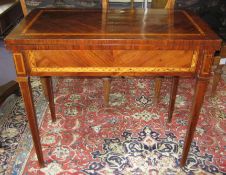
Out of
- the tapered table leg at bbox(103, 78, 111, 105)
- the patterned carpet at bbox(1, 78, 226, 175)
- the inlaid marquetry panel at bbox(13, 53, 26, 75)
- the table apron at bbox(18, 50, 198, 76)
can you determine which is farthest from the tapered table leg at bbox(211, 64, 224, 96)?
the inlaid marquetry panel at bbox(13, 53, 26, 75)

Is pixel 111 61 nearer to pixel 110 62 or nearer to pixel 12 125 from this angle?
pixel 110 62

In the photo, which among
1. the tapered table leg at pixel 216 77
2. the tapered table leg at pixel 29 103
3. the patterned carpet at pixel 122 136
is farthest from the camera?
the tapered table leg at pixel 216 77

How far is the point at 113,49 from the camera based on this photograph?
108 centimetres

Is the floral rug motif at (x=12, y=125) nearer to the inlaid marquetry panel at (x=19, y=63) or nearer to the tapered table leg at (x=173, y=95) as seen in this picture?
the inlaid marquetry panel at (x=19, y=63)

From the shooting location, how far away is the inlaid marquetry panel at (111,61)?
1110 mm

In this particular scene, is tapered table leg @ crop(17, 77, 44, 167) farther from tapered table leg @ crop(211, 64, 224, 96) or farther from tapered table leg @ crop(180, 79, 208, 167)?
tapered table leg @ crop(211, 64, 224, 96)

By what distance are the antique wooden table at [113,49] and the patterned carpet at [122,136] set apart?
0.42 metres

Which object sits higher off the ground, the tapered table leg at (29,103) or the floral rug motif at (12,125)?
the tapered table leg at (29,103)

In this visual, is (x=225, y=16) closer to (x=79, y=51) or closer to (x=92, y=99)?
(x=92, y=99)

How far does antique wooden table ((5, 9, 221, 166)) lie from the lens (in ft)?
3.49

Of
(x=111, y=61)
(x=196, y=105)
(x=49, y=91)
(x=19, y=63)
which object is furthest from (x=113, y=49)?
(x=49, y=91)

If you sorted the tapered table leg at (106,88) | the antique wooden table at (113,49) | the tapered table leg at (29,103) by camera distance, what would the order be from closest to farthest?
the antique wooden table at (113,49) → the tapered table leg at (29,103) → the tapered table leg at (106,88)

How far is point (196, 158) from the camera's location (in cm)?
158

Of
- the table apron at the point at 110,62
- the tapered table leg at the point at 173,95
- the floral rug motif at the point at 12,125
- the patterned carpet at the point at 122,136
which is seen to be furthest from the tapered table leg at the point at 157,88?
the floral rug motif at the point at 12,125
